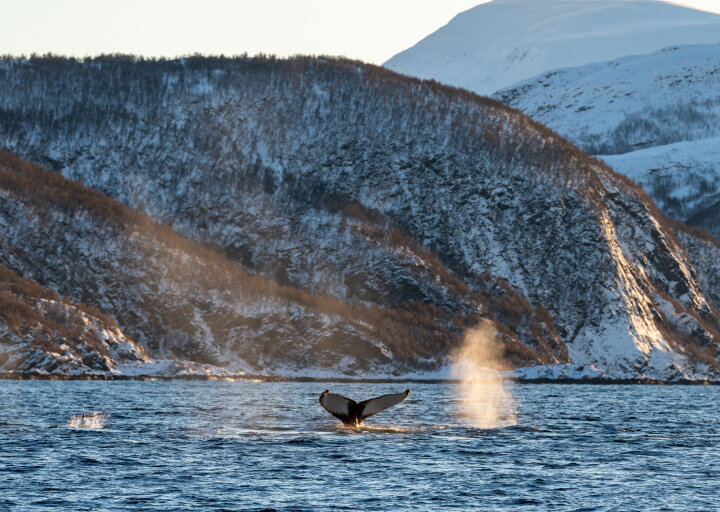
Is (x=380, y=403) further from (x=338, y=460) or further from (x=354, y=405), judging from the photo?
(x=338, y=460)

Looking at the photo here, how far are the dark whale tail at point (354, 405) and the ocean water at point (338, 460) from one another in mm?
1502

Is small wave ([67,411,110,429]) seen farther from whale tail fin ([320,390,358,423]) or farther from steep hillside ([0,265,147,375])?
steep hillside ([0,265,147,375])

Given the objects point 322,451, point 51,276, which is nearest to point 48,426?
point 322,451

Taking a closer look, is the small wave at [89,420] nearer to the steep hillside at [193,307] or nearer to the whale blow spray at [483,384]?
the whale blow spray at [483,384]

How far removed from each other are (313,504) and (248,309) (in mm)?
152236

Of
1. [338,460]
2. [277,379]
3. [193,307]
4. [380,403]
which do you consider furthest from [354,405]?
[193,307]

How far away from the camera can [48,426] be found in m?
69.9

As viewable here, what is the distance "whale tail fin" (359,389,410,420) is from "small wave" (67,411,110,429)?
57.2 ft

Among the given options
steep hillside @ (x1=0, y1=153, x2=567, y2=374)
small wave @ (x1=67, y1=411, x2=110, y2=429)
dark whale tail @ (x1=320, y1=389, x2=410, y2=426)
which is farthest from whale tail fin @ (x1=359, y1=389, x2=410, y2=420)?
steep hillside @ (x1=0, y1=153, x2=567, y2=374)

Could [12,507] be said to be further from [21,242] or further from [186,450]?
[21,242]

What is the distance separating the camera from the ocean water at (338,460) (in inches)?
1690

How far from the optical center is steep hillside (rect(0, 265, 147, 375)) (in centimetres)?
15650

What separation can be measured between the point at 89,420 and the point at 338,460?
25.5 m

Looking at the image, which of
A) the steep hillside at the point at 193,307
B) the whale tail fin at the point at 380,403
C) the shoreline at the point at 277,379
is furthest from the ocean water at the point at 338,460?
the steep hillside at the point at 193,307
